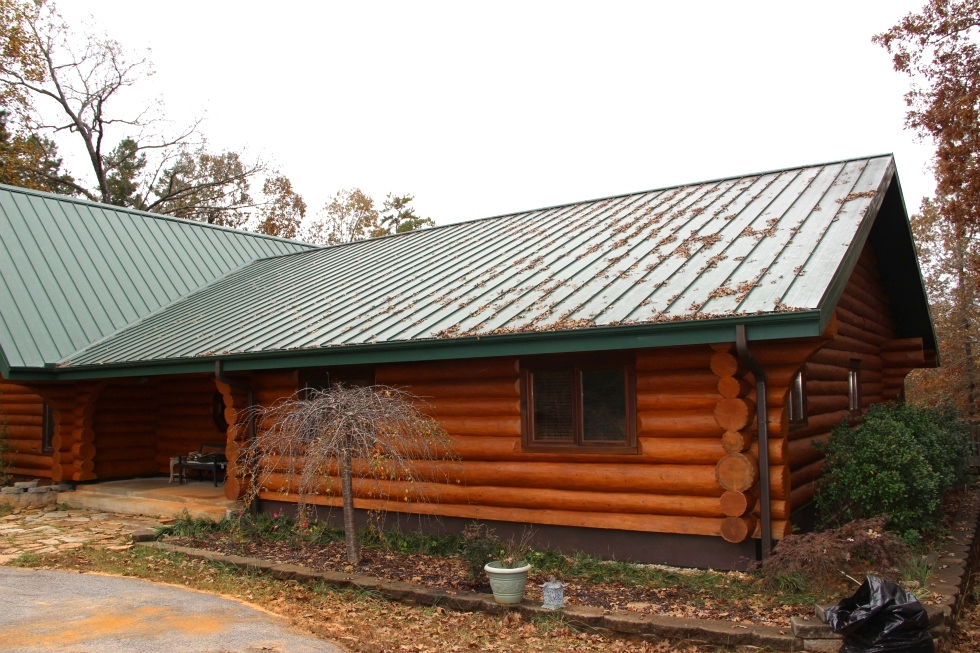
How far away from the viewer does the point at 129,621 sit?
754 centimetres

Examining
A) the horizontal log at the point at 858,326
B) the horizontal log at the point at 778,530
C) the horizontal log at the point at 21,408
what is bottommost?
the horizontal log at the point at 778,530

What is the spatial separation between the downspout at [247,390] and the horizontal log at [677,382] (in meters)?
6.09

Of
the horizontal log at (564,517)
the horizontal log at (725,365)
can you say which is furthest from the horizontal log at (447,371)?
the horizontal log at (725,365)

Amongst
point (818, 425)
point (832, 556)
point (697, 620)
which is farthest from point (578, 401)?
point (818, 425)

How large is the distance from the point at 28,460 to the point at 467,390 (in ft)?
37.1

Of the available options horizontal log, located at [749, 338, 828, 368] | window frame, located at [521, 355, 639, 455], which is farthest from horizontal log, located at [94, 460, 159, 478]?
horizontal log, located at [749, 338, 828, 368]

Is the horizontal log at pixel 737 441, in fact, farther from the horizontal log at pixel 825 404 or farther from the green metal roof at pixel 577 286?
the horizontal log at pixel 825 404

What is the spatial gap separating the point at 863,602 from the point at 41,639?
667 cm

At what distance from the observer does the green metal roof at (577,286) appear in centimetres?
820

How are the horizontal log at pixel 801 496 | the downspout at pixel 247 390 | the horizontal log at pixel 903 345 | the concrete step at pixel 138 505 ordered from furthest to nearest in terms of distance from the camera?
1. the horizontal log at pixel 903 345
2. the concrete step at pixel 138 505
3. the downspout at pixel 247 390
4. the horizontal log at pixel 801 496

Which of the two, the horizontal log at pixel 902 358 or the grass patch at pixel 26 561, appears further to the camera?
the horizontal log at pixel 902 358

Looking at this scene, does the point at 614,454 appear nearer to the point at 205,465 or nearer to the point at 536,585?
the point at 536,585

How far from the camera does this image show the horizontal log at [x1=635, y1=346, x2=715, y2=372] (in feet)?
27.7

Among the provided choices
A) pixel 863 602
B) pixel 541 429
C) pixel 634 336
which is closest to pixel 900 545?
A: pixel 863 602
